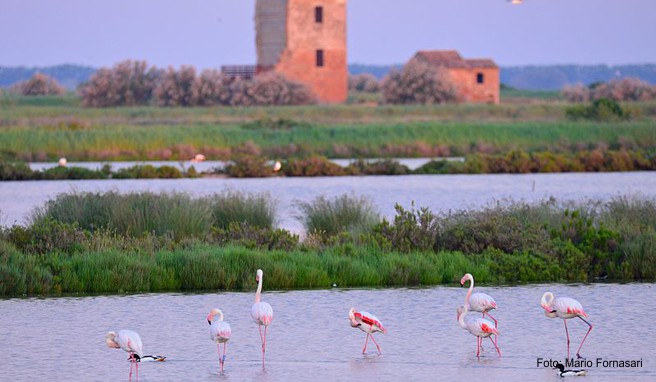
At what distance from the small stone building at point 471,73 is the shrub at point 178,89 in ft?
52.3

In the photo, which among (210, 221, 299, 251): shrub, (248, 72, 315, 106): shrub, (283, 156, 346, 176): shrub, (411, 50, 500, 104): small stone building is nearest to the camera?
(210, 221, 299, 251): shrub

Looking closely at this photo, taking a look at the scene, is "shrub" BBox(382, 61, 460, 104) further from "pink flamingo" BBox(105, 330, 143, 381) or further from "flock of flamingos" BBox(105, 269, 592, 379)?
"pink flamingo" BBox(105, 330, 143, 381)

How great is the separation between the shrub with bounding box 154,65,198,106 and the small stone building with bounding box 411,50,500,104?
52.3ft

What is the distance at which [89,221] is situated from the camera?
19.4 metres

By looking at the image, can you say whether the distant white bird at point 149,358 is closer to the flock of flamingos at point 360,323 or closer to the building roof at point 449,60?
the flock of flamingos at point 360,323

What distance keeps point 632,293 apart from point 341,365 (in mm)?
5432

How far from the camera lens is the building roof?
272 ft

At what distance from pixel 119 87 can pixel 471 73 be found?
23401 mm

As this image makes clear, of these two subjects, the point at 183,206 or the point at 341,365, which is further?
the point at 183,206

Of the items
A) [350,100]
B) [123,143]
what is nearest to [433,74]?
[350,100]

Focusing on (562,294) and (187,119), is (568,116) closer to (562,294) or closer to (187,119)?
Answer: (187,119)

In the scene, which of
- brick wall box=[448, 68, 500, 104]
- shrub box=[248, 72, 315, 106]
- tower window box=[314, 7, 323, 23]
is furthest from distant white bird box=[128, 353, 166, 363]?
brick wall box=[448, 68, 500, 104]

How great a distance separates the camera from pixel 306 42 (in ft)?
255

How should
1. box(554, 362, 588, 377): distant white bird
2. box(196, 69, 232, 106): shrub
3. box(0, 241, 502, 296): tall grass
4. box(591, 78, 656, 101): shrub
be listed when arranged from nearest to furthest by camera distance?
box(554, 362, 588, 377): distant white bird < box(0, 241, 502, 296): tall grass < box(196, 69, 232, 106): shrub < box(591, 78, 656, 101): shrub
